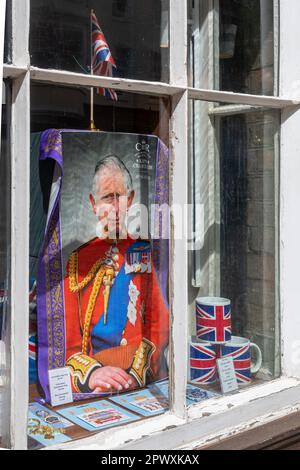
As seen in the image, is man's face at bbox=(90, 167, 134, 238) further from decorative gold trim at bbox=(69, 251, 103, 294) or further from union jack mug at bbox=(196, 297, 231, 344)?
union jack mug at bbox=(196, 297, 231, 344)

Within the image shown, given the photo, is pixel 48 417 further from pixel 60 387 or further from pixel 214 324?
pixel 214 324

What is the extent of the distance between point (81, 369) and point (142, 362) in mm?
235

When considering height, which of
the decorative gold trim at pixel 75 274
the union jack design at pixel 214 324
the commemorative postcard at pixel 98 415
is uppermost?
the decorative gold trim at pixel 75 274

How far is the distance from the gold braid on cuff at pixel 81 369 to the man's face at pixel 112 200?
455 millimetres

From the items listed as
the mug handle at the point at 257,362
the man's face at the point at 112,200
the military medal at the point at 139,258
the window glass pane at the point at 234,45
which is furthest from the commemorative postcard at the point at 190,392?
the window glass pane at the point at 234,45

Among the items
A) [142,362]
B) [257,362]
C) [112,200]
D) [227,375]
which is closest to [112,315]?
[142,362]

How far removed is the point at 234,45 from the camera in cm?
269

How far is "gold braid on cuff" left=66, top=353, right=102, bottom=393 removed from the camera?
2.27m

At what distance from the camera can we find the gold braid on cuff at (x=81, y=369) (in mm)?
2270

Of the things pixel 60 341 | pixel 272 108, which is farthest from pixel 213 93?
pixel 60 341

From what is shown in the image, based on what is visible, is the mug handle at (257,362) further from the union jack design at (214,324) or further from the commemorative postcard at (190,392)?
the commemorative postcard at (190,392)

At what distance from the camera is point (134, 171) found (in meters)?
2.36

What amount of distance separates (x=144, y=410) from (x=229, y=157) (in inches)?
44.8

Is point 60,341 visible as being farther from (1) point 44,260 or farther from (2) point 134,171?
(2) point 134,171
